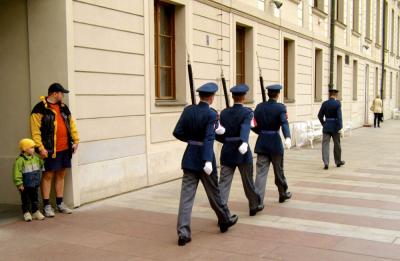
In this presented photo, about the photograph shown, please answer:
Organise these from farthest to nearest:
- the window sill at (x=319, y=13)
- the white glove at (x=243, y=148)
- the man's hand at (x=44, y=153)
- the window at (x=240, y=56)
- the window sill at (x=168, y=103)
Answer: the window sill at (x=319, y=13), the window at (x=240, y=56), the window sill at (x=168, y=103), the man's hand at (x=44, y=153), the white glove at (x=243, y=148)

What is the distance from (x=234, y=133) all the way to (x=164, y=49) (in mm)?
4233

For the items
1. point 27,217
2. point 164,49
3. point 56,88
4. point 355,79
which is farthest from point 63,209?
point 355,79

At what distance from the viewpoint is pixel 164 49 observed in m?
10.5

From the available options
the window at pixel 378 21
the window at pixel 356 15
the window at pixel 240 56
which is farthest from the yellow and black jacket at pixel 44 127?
the window at pixel 378 21

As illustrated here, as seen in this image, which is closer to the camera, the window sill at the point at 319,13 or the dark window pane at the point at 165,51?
the dark window pane at the point at 165,51

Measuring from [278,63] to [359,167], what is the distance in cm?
485

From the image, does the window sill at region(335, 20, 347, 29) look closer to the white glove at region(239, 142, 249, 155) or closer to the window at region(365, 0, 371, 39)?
the window at region(365, 0, 371, 39)

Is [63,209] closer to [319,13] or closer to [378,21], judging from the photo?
[319,13]

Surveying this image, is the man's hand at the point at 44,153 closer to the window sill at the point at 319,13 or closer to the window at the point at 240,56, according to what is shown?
the window at the point at 240,56

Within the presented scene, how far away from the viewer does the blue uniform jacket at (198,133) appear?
5.84 metres

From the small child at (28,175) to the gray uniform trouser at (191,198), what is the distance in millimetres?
2109

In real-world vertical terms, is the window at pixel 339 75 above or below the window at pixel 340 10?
below

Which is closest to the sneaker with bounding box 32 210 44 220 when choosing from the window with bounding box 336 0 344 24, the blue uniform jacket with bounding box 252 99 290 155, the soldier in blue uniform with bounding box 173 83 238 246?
the soldier in blue uniform with bounding box 173 83 238 246

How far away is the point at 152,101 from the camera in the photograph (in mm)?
9422
